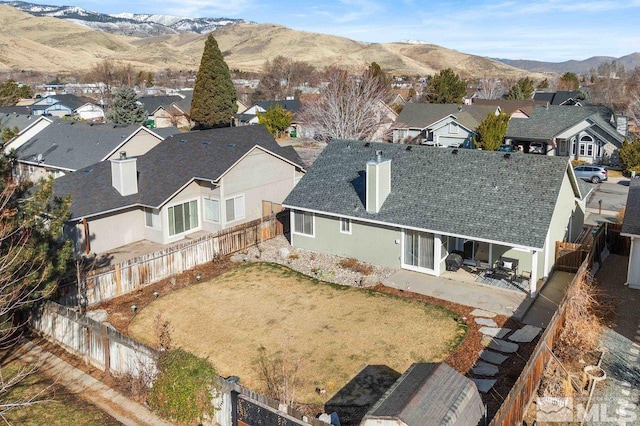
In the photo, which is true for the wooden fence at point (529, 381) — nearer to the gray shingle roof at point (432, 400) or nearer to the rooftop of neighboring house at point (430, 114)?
the gray shingle roof at point (432, 400)

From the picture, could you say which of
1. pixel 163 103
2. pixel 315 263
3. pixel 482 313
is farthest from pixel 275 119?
pixel 482 313

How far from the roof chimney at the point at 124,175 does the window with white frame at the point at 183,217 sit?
2.30 metres

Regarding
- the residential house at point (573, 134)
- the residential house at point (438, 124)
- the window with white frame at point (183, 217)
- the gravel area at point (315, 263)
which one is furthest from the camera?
the residential house at point (438, 124)

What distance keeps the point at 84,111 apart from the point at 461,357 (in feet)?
257

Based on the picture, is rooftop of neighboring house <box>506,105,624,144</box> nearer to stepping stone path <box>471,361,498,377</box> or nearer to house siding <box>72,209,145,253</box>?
house siding <box>72,209,145,253</box>

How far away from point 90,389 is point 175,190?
14068 mm

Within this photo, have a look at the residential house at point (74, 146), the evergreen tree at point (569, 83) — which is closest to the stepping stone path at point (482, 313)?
Result: the residential house at point (74, 146)

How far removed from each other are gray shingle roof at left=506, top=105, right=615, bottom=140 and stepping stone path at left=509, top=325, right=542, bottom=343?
36681 mm

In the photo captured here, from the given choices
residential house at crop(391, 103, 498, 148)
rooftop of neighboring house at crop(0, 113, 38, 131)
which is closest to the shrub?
rooftop of neighboring house at crop(0, 113, 38, 131)

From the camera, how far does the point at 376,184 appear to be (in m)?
23.4

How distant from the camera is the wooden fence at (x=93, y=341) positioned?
14.1 meters

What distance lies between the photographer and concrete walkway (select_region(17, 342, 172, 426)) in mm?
13180

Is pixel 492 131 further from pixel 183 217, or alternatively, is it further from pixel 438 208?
pixel 183 217

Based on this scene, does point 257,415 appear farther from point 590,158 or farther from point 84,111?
point 84,111
